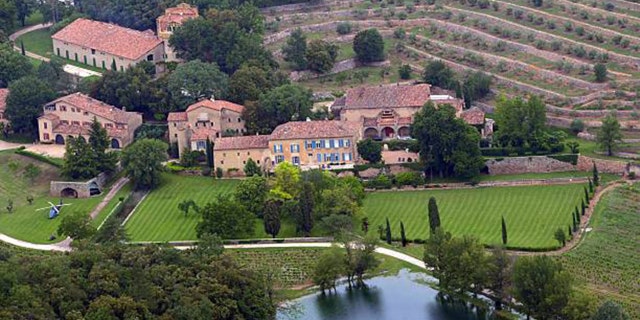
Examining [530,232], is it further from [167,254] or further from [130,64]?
[130,64]

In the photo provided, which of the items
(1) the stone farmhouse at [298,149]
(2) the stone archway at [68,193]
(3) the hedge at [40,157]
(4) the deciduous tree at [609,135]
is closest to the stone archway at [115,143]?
(3) the hedge at [40,157]

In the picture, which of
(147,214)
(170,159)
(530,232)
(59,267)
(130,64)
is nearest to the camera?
(59,267)

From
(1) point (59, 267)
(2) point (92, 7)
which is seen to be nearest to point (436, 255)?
(1) point (59, 267)

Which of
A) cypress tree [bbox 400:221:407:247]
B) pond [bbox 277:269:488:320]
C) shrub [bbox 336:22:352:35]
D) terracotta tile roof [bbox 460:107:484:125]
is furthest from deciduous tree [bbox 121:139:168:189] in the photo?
shrub [bbox 336:22:352:35]

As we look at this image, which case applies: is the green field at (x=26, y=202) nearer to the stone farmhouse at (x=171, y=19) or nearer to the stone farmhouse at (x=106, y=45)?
the stone farmhouse at (x=106, y=45)

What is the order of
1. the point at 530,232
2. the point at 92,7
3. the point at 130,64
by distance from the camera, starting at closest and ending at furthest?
1. the point at 530,232
2. the point at 130,64
3. the point at 92,7

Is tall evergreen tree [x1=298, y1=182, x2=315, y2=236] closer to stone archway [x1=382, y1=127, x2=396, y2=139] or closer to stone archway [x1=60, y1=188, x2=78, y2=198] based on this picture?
stone archway [x1=382, y1=127, x2=396, y2=139]
